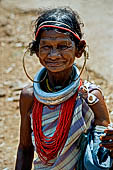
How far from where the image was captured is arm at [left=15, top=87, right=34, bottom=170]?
285cm

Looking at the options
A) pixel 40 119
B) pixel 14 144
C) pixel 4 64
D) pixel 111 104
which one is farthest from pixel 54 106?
pixel 4 64

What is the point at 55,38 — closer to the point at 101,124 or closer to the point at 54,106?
the point at 54,106

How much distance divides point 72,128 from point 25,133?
47 cm

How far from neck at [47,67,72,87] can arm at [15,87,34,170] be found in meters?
0.20

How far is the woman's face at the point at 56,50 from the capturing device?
251cm

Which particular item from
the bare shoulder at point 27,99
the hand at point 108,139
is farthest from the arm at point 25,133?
the hand at point 108,139

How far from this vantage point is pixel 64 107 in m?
2.66

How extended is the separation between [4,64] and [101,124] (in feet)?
12.3

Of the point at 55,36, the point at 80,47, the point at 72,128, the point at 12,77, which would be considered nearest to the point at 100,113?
the point at 72,128

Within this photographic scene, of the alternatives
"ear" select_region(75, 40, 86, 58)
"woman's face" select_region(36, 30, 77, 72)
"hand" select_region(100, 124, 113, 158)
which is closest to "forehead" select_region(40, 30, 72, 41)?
"woman's face" select_region(36, 30, 77, 72)

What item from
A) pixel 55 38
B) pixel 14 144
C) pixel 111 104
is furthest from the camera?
pixel 111 104

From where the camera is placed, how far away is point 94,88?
2.71 m

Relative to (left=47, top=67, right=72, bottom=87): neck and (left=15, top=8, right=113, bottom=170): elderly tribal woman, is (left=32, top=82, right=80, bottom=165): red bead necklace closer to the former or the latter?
(left=15, top=8, right=113, bottom=170): elderly tribal woman

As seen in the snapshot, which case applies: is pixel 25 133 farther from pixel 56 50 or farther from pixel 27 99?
pixel 56 50
